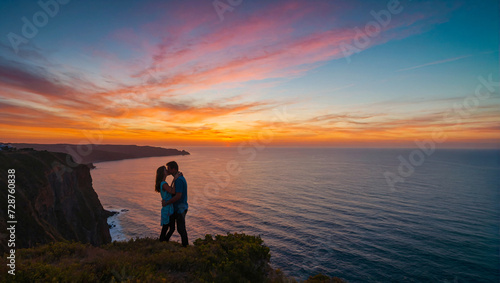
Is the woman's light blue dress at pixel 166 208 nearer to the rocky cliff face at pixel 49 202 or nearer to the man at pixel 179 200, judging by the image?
the man at pixel 179 200

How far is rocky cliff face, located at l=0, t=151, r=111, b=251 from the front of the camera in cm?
2530

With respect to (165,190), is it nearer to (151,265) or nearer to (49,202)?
(151,265)

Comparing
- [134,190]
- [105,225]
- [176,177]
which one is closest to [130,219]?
[105,225]

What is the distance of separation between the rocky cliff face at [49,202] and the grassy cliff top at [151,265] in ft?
49.8

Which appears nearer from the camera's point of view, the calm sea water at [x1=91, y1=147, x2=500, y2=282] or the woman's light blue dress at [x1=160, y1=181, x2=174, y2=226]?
the woman's light blue dress at [x1=160, y1=181, x2=174, y2=226]

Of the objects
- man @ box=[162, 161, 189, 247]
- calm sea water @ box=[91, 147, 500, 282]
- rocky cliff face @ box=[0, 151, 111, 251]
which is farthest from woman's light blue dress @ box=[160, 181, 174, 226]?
calm sea water @ box=[91, 147, 500, 282]

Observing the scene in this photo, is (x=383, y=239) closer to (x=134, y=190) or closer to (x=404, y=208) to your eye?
(x=404, y=208)

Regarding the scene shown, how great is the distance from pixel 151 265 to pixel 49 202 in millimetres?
39215

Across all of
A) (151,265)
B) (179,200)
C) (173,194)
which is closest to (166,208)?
(179,200)

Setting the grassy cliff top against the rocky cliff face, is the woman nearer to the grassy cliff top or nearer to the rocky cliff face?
the grassy cliff top

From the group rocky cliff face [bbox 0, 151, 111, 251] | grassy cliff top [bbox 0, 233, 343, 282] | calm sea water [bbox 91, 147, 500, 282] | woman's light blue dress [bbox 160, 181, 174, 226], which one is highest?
woman's light blue dress [bbox 160, 181, 174, 226]

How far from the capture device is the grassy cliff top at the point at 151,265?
5945 mm

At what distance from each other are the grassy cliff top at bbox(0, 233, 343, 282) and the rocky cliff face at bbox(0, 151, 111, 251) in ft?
49.8

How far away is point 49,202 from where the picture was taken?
113ft
